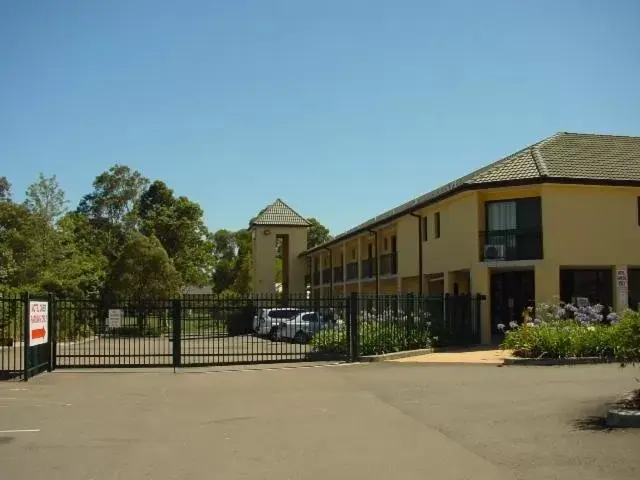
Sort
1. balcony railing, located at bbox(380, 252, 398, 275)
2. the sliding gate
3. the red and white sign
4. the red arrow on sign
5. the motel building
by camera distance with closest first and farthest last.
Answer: the red and white sign, the red arrow on sign, the sliding gate, the motel building, balcony railing, located at bbox(380, 252, 398, 275)

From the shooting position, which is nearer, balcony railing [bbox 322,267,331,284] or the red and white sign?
the red and white sign

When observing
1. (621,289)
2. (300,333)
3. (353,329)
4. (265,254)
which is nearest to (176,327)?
(353,329)

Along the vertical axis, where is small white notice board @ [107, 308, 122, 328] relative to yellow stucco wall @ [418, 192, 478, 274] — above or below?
below

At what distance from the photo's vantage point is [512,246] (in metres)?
25.7

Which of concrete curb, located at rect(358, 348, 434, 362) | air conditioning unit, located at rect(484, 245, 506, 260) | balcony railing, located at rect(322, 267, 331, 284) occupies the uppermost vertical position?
air conditioning unit, located at rect(484, 245, 506, 260)

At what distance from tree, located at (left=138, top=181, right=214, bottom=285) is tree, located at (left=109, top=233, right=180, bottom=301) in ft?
67.3

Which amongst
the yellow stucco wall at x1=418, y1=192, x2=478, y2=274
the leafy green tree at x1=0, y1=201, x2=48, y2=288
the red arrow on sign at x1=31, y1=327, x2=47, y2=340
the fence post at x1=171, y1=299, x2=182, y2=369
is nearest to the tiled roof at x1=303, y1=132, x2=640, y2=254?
the yellow stucco wall at x1=418, y1=192, x2=478, y2=274

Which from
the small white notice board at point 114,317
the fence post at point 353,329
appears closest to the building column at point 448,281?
the fence post at point 353,329

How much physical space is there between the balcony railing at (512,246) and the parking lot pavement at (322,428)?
30.4ft

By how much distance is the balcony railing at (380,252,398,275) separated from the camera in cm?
3600

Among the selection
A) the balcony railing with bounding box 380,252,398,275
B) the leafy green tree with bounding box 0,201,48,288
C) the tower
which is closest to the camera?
the balcony railing with bounding box 380,252,398,275

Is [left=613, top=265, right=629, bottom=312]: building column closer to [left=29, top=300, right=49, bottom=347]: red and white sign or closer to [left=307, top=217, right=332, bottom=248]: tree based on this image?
[left=29, top=300, right=49, bottom=347]: red and white sign

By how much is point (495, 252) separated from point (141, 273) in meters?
22.6

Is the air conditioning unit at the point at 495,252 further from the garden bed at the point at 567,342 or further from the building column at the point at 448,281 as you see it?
the garden bed at the point at 567,342
